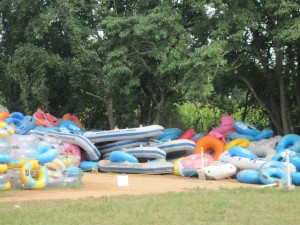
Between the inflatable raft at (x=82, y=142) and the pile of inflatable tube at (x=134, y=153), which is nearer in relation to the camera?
the pile of inflatable tube at (x=134, y=153)

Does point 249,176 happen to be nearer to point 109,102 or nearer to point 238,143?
point 238,143

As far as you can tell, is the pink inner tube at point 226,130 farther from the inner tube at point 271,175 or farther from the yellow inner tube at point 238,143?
the inner tube at point 271,175

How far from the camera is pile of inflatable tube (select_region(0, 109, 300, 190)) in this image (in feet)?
35.0

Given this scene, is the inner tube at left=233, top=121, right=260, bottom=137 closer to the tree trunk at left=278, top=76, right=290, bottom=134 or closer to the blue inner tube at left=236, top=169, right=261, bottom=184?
the tree trunk at left=278, top=76, right=290, bottom=134

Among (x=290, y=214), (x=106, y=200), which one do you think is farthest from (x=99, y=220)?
(x=290, y=214)

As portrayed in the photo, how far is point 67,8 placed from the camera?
18.8 m

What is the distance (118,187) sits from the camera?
11.2 metres

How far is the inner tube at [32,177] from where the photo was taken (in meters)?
10.4

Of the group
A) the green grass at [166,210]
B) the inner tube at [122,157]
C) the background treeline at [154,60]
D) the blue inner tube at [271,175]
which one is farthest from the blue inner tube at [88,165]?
the green grass at [166,210]

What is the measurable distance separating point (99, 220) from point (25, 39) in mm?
15972

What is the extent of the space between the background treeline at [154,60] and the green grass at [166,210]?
674 centimetres

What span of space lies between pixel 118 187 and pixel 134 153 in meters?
4.22

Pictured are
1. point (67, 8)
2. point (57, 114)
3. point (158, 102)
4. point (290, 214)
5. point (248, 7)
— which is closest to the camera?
point (290, 214)

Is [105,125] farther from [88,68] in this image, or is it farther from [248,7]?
[248,7]
